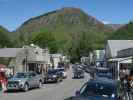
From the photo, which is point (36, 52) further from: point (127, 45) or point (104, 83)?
point (104, 83)

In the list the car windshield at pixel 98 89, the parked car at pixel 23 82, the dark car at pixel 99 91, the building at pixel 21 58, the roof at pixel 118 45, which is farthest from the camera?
the roof at pixel 118 45

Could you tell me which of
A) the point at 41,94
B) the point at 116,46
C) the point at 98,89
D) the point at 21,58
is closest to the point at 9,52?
the point at 21,58

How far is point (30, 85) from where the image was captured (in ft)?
122

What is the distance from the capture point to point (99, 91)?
15.0 metres

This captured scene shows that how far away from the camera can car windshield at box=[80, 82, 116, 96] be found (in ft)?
48.7

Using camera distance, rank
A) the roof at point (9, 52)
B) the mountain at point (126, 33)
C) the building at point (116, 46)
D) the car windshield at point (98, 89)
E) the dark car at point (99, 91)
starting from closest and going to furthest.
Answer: the dark car at point (99, 91) < the car windshield at point (98, 89) < the roof at point (9, 52) < the building at point (116, 46) < the mountain at point (126, 33)

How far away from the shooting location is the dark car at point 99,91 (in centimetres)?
1439

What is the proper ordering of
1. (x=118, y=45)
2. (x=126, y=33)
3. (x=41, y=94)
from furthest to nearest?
(x=126, y=33) < (x=118, y=45) < (x=41, y=94)

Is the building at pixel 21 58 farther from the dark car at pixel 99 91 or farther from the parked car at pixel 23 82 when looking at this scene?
the dark car at pixel 99 91

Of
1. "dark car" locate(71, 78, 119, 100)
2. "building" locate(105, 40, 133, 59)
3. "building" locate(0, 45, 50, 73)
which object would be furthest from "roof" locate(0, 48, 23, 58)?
"dark car" locate(71, 78, 119, 100)

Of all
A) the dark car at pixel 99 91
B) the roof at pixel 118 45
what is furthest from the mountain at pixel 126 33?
the dark car at pixel 99 91

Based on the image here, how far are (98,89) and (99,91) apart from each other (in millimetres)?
111

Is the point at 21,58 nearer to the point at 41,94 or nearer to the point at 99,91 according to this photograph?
A: the point at 41,94

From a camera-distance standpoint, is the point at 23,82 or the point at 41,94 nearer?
the point at 41,94
